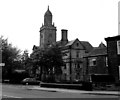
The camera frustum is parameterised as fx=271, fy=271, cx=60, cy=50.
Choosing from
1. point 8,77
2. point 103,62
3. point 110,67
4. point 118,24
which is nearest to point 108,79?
point 110,67

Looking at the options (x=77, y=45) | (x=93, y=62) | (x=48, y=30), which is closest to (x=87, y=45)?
(x=77, y=45)

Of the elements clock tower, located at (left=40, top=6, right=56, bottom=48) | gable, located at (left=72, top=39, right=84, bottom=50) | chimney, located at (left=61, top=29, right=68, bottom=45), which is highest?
clock tower, located at (left=40, top=6, right=56, bottom=48)

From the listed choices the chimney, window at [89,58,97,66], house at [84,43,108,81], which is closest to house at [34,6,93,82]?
the chimney

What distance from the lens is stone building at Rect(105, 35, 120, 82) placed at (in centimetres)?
4016

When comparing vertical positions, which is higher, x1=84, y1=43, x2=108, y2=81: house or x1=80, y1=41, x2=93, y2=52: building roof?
x1=80, y1=41, x2=93, y2=52: building roof

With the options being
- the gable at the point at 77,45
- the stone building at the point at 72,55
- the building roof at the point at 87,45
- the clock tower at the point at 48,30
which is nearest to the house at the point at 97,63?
the stone building at the point at 72,55

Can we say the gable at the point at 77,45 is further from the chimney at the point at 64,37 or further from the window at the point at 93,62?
the window at the point at 93,62

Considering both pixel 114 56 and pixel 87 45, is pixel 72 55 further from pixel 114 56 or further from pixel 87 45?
pixel 114 56

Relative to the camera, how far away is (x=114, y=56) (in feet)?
134

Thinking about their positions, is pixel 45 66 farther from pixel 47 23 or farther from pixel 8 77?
pixel 47 23

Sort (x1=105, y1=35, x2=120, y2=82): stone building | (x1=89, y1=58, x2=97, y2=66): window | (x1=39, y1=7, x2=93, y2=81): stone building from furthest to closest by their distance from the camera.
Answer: (x1=39, y1=7, x2=93, y2=81): stone building
(x1=89, y1=58, x2=97, y2=66): window
(x1=105, y1=35, x2=120, y2=82): stone building

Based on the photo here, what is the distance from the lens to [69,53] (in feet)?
267

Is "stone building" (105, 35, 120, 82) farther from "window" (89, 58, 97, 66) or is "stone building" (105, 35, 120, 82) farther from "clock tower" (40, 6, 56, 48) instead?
"clock tower" (40, 6, 56, 48)

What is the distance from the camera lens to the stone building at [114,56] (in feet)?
132
